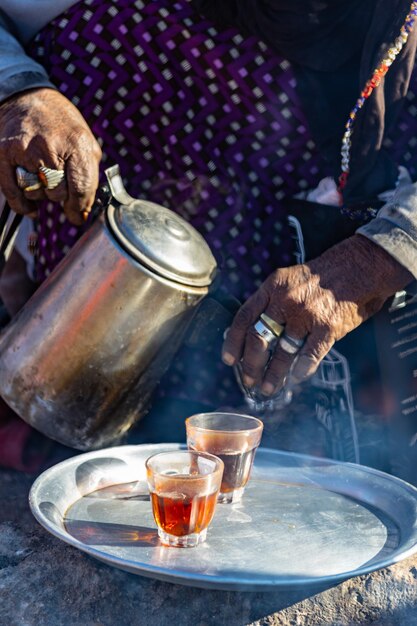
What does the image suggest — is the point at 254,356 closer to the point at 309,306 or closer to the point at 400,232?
the point at 309,306

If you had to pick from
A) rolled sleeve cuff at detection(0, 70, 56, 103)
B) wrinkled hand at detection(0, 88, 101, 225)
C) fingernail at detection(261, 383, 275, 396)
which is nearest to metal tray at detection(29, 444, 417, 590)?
fingernail at detection(261, 383, 275, 396)

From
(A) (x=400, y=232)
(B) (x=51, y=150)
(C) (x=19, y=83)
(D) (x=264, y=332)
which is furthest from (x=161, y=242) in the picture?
(C) (x=19, y=83)

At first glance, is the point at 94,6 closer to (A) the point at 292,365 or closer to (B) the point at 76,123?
(B) the point at 76,123

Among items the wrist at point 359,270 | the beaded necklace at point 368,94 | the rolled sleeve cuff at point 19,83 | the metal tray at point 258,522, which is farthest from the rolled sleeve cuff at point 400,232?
the rolled sleeve cuff at point 19,83

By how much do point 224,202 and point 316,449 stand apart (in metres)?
0.64

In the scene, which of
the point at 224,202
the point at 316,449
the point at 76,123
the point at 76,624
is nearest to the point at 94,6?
the point at 76,123

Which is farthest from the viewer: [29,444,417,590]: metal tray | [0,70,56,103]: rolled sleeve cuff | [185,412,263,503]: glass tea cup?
[0,70,56,103]: rolled sleeve cuff

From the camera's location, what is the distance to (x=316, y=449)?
6.08 ft

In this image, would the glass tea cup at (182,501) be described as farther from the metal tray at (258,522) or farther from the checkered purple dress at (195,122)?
the checkered purple dress at (195,122)

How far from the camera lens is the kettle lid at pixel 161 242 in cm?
139

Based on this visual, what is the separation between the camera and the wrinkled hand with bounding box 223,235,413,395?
141cm

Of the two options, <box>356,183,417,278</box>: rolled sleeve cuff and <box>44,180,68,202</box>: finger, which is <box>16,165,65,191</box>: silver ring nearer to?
<box>44,180,68,202</box>: finger

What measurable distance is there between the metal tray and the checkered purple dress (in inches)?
22.9

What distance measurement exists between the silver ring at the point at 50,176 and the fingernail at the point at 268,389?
0.61 metres
